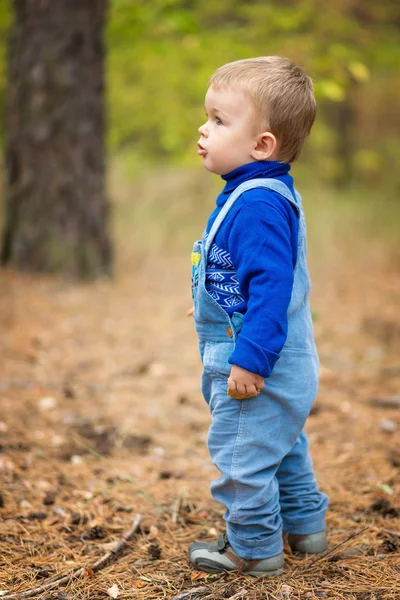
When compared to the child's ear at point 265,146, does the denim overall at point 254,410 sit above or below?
below

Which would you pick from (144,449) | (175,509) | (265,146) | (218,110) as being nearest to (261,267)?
(265,146)

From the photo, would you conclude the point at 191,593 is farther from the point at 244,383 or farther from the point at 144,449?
the point at 144,449

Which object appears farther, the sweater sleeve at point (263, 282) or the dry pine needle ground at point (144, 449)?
the dry pine needle ground at point (144, 449)

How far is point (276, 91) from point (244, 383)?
918mm

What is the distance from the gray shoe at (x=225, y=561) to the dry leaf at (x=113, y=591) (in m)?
0.30

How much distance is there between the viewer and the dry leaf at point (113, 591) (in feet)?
6.44

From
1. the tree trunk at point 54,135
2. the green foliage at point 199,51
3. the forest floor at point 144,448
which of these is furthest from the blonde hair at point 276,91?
the tree trunk at point 54,135

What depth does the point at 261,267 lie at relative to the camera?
1.80 m

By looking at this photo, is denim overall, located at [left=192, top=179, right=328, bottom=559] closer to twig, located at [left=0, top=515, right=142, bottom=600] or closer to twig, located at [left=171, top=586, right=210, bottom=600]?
twig, located at [left=171, top=586, right=210, bottom=600]

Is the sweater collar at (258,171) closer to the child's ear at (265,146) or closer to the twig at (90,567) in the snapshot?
the child's ear at (265,146)

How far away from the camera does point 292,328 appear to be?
2.00m

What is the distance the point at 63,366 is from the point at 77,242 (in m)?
2.16

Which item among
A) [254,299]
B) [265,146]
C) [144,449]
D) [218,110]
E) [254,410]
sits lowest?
[144,449]

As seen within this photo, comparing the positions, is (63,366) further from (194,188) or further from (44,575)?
(194,188)
